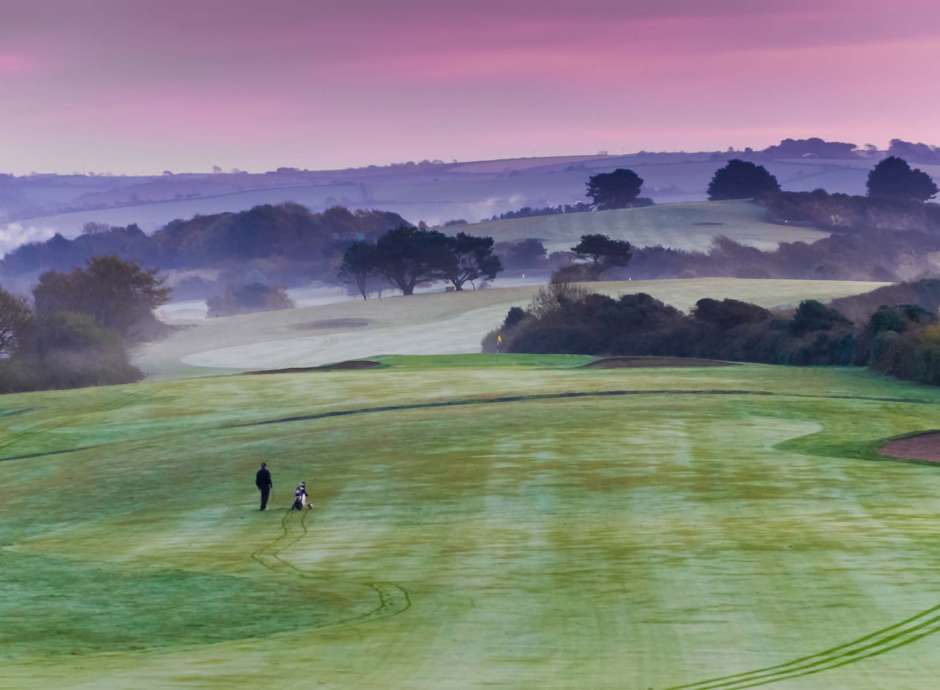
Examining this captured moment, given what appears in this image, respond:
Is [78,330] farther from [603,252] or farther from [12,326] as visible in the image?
[603,252]

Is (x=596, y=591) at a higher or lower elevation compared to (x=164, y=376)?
higher

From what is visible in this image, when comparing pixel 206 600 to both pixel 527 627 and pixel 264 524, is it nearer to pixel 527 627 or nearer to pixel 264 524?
pixel 527 627

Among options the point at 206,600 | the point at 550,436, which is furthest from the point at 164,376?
the point at 206,600

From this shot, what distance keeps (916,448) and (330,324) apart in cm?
12307

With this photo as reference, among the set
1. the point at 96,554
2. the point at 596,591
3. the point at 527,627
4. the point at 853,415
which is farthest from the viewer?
the point at 853,415

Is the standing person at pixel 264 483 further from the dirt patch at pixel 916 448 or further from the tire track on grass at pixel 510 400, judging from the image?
the tire track on grass at pixel 510 400

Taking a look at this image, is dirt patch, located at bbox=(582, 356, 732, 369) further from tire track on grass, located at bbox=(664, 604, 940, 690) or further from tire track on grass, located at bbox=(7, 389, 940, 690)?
tire track on grass, located at bbox=(664, 604, 940, 690)

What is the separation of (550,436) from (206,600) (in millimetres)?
28011

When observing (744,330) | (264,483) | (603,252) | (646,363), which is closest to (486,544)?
(264,483)

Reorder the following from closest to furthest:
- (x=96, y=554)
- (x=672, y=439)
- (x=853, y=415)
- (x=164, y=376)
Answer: (x=96, y=554) < (x=672, y=439) < (x=853, y=415) < (x=164, y=376)

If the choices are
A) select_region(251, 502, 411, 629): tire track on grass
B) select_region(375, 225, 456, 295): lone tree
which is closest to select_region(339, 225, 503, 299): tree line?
select_region(375, 225, 456, 295): lone tree

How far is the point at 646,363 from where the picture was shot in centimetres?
9912

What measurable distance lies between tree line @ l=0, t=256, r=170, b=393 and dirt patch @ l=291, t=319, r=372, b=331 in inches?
730

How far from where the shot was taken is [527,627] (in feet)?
98.6
